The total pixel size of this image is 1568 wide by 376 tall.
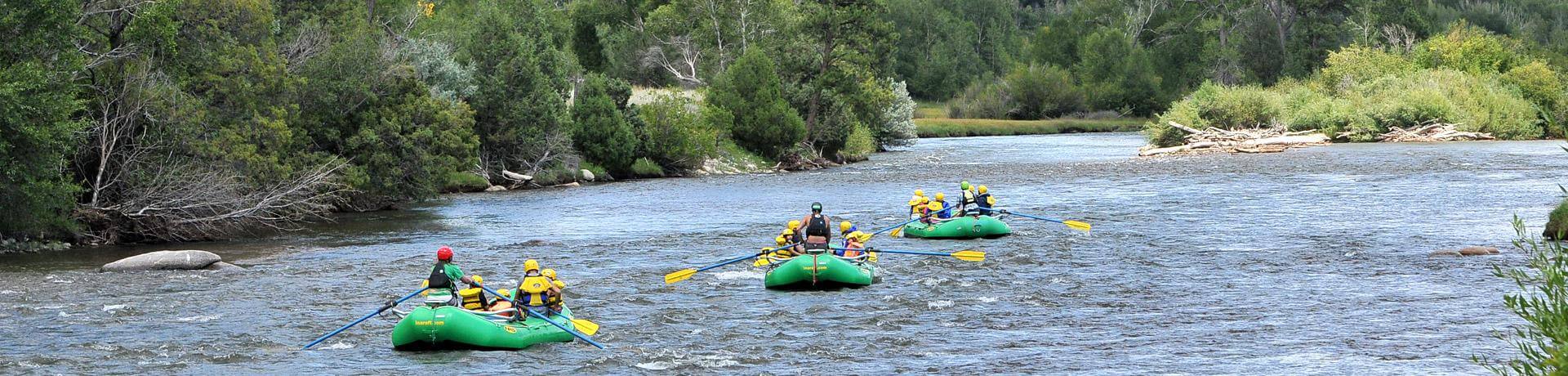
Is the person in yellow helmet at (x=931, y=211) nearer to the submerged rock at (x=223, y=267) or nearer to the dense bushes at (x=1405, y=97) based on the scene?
the submerged rock at (x=223, y=267)

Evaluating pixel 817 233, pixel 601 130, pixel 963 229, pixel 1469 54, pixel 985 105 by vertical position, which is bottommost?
pixel 963 229

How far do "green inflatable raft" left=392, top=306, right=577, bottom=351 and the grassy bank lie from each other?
268 feet

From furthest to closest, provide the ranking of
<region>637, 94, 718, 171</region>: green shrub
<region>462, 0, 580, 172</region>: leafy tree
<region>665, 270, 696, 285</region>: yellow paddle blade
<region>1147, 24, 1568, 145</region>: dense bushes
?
<region>1147, 24, 1568, 145</region>: dense bushes < <region>637, 94, 718, 171</region>: green shrub < <region>462, 0, 580, 172</region>: leafy tree < <region>665, 270, 696, 285</region>: yellow paddle blade

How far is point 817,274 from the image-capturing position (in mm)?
24984

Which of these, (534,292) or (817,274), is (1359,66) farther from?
(534,292)

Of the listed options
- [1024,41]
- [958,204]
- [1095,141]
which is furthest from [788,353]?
[1024,41]

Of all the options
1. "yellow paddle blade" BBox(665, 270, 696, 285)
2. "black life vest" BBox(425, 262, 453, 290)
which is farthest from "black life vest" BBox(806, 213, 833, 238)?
"black life vest" BBox(425, 262, 453, 290)

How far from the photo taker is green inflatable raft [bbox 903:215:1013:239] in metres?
33.3

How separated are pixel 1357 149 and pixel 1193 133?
10.0 meters

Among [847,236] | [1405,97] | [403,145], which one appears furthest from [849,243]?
[1405,97]

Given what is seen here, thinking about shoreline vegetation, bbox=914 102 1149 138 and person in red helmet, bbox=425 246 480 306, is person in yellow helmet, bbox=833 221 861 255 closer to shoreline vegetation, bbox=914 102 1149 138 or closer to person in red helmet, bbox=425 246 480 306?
person in red helmet, bbox=425 246 480 306

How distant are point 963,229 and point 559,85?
1120 inches

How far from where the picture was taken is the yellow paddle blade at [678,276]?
26.3 meters

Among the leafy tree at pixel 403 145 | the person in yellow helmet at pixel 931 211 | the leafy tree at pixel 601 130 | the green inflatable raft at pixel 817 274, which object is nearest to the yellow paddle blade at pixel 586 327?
the green inflatable raft at pixel 817 274
